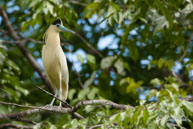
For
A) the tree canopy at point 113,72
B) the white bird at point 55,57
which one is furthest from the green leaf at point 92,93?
the white bird at point 55,57

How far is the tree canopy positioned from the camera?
3.69m

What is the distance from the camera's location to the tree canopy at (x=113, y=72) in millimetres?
3686

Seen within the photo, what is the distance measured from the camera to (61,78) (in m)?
4.89

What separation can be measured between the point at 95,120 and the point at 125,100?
6.08ft

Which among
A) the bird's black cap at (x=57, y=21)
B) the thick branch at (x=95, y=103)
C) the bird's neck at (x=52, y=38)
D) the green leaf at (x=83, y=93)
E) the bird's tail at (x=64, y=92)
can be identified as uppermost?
the bird's black cap at (x=57, y=21)

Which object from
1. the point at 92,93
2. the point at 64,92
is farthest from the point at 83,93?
the point at 64,92

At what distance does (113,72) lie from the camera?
244 inches

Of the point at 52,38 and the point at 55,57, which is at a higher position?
the point at 52,38

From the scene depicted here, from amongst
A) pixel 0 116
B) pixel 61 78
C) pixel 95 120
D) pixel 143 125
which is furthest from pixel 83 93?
pixel 143 125

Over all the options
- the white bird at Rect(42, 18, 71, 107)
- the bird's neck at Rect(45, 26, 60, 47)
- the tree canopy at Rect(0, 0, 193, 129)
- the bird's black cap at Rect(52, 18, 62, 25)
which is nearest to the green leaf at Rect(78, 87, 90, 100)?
the tree canopy at Rect(0, 0, 193, 129)

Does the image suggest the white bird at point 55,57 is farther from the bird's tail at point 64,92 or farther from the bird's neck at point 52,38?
the bird's tail at point 64,92

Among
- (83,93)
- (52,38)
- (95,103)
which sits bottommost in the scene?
(95,103)

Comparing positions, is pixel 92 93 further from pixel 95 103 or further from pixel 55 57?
pixel 55 57

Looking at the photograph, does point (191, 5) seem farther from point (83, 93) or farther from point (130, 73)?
point (130, 73)
